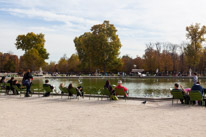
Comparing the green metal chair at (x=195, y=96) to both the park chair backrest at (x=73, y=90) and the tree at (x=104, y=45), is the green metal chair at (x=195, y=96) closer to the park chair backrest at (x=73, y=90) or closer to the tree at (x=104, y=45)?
the park chair backrest at (x=73, y=90)

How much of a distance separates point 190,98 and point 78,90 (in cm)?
678

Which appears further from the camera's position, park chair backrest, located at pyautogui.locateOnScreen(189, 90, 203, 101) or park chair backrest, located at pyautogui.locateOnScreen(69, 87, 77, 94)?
park chair backrest, located at pyautogui.locateOnScreen(69, 87, 77, 94)

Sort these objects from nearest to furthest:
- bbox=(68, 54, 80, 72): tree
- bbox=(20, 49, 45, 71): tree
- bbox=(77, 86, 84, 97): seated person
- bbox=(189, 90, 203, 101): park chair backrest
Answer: bbox=(189, 90, 203, 101): park chair backrest < bbox=(77, 86, 84, 97): seated person < bbox=(20, 49, 45, 71): tree < bbox=(68, 54, 80, 72): tree

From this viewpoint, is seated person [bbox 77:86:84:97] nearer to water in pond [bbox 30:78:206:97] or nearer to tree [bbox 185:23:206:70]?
water in pond [bbox 30:78:206:97]

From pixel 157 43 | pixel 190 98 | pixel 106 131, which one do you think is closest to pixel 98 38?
pixel 157 43

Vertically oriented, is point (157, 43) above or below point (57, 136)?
above

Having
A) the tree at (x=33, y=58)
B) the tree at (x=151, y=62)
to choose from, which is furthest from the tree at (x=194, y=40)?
the tree at (x=33, y=58)

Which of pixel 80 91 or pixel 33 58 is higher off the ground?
pixel 33 58

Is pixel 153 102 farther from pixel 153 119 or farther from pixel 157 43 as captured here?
pixel 157 43

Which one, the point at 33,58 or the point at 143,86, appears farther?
the point at 33,58

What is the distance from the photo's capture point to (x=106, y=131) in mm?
6945

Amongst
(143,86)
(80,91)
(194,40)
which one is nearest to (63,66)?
(194,40)

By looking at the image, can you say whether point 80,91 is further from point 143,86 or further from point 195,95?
point 143,86

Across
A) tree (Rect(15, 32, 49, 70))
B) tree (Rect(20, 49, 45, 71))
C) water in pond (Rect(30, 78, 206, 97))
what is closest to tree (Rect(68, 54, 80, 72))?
tree (Rect(15, 32, 49, 70))
